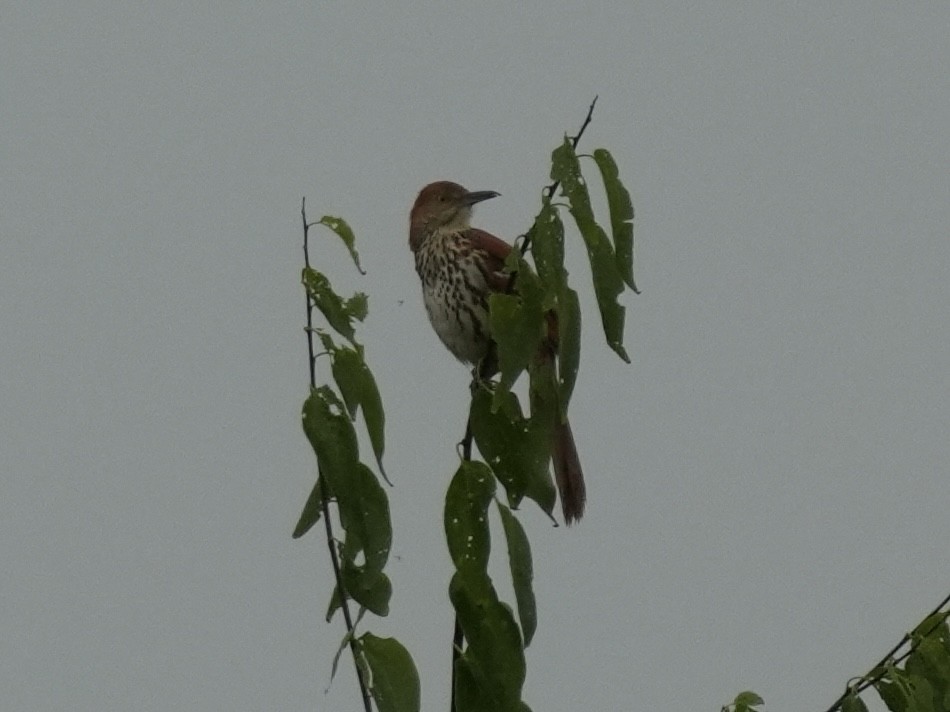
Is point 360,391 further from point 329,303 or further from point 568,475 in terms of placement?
point 568,475

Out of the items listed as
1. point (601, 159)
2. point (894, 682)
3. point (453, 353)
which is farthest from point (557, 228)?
point (453, 353)

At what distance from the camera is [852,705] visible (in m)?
2.53

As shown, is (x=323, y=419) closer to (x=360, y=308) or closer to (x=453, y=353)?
(x=360, y=308)

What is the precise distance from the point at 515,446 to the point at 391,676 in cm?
41

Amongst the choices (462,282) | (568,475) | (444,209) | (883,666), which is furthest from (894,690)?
(444,209)

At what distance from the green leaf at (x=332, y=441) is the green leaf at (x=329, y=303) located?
0.16 meters

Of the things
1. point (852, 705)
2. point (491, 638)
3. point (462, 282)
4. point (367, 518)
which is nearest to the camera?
point (491, 638)

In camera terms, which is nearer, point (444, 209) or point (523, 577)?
point (523, 577)

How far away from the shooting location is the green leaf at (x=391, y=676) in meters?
2.36

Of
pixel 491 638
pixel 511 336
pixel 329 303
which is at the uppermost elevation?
pixel 329 303

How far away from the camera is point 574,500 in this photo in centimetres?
428

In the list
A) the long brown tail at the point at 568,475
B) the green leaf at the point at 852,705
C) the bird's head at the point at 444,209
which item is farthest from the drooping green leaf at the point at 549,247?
the bird's head at the point at 444,209

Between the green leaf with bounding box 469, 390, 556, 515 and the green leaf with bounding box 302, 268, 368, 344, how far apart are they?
0.24 m

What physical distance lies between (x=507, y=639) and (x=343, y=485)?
1.12 feet
